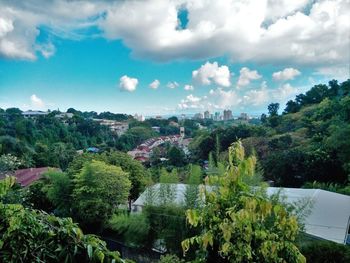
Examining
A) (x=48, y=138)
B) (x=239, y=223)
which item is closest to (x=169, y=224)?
(x=239, y=223)

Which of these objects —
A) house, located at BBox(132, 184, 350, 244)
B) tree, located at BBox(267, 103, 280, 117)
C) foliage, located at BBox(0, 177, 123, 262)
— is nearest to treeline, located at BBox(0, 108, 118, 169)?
house, located at BBox(132, 184, 350, 244)

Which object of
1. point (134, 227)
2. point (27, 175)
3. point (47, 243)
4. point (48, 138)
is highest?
point (47, 243)

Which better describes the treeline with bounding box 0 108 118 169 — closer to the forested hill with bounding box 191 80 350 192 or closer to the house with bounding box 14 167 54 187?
Answer: the house with bounding box 14 167 54 187

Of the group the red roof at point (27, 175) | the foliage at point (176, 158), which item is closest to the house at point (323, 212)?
the red roof at point (27, 175)

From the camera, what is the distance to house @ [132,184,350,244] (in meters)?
5.98

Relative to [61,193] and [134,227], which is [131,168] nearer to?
[61,193]

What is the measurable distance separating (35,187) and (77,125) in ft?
67.0

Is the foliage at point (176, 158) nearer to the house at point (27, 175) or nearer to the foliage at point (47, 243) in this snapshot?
the house at point (27, 175)

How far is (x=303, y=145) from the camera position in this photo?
13.5 m

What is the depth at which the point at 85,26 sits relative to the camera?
8.27 m

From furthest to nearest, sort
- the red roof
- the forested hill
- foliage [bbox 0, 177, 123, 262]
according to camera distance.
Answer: the red roof → the forested hill → foliage [bbox 0, 177, 123, 262]

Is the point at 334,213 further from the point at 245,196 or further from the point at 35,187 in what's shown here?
the point at 35,187

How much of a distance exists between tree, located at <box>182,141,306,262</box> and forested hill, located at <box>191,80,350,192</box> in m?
6.65

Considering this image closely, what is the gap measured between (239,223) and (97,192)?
7.22 m
